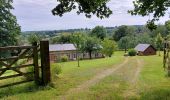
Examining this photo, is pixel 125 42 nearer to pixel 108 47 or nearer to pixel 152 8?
pixel 108 47

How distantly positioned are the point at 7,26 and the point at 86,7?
32.9 m

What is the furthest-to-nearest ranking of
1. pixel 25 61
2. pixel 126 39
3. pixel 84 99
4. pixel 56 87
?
1. pixel 126 39
2. pixel 25 61
3. pixel 56 87
4. pixel 84 99

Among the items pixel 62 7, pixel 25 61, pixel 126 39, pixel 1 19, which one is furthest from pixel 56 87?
pixel 126 39

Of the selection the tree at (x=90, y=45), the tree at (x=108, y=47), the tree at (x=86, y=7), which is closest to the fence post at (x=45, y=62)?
the tree at (x=86, y=7)

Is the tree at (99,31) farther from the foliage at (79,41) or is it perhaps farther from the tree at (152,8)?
the tree at (152,8)

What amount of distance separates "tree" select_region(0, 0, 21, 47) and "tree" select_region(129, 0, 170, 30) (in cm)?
2962

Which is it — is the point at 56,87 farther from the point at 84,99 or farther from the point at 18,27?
the point at 18,27

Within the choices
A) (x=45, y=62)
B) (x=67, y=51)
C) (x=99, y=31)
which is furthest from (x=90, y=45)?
(x=45, y=62)

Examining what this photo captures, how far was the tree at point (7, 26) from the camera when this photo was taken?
44.0 metres

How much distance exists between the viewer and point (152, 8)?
613 inches

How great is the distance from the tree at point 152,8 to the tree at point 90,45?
237ft

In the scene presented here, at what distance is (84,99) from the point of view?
462 inches

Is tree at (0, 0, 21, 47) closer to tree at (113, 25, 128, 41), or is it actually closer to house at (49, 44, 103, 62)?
house at (49, 44, 103, 62)

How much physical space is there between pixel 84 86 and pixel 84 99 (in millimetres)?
3228
